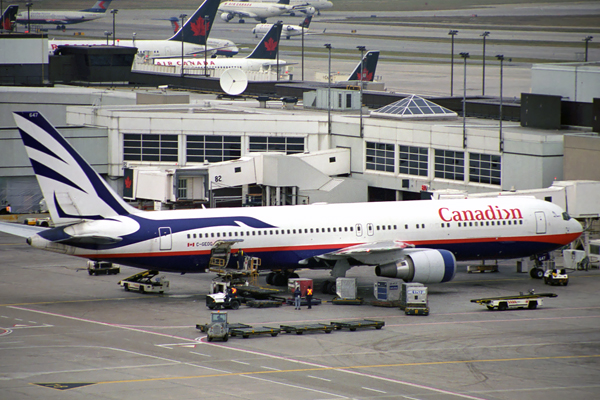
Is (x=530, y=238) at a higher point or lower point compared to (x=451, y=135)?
lower

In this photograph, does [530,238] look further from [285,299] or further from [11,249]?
[11,249]

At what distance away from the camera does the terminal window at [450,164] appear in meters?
68.2

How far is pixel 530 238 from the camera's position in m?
52.3

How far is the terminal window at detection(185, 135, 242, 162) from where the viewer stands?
249 ft

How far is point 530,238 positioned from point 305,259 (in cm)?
1330

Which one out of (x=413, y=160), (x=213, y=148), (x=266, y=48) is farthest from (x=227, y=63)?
(x=413, y=160)

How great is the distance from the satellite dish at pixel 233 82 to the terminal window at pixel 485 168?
34091 mm

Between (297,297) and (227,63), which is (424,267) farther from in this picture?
(227,63)

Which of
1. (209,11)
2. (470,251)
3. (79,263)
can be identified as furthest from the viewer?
(209,11)

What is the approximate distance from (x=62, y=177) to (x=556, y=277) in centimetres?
2717

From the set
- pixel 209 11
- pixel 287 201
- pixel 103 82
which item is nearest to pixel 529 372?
pixel 287 201

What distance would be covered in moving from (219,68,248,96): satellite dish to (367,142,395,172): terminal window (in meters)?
25.5

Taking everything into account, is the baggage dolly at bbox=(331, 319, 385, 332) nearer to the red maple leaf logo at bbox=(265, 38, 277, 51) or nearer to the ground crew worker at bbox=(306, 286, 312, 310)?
the ground crew worker at bbox=(306, 286, 312, 310)

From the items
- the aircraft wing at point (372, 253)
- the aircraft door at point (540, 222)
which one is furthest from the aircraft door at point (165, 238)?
the aircraft door at point (540, 222)
